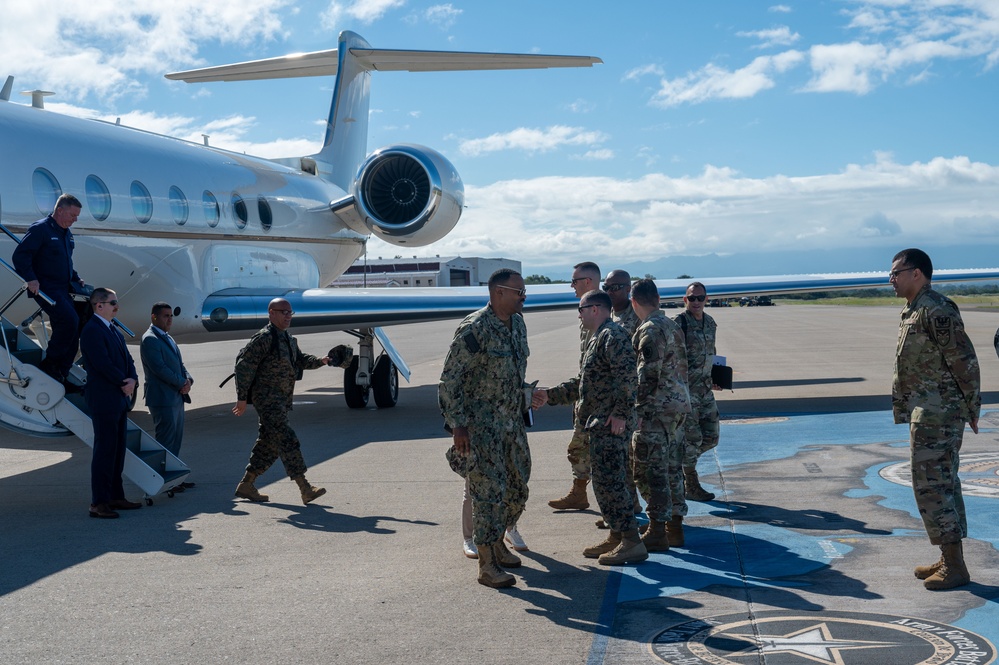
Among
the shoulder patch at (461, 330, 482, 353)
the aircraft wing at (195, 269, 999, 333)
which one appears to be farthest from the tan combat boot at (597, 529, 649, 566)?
the aircraft wing at (195, 269, 999, 333)

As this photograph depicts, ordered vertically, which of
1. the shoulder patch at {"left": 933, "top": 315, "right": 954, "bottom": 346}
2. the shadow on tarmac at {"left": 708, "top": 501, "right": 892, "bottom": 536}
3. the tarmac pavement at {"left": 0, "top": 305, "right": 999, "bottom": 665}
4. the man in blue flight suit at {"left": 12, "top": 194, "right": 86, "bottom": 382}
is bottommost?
the shadow on tarmac at {"left": 708, "top": 501, "right": 892, "bottom": 536}

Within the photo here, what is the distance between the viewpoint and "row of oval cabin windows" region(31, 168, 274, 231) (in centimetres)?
1173

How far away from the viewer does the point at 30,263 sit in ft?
30.1

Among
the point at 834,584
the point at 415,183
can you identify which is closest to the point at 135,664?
the point at 834,584

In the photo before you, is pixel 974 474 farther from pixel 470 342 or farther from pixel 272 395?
pixel 272 395

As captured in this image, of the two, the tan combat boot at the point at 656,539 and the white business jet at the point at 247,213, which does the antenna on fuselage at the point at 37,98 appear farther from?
the tan combat boot at the point at 656,539

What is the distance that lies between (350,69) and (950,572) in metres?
18.1

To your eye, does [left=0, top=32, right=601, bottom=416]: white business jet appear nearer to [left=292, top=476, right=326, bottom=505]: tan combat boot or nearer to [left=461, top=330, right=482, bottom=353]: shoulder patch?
[left=292, top=476, right=326, bottom=505]: tan combat boot

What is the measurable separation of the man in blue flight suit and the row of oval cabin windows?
8.22 feet

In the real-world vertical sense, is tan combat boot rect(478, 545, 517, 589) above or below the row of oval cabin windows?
below

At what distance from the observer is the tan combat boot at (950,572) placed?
5676mm

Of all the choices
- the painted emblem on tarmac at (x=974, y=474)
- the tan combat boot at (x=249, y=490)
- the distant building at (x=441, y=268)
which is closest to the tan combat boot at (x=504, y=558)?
the tan combat boot at (x=249, y=490)

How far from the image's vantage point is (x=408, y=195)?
1800 cm

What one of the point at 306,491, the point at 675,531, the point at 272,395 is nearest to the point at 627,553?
the point at 675,531
